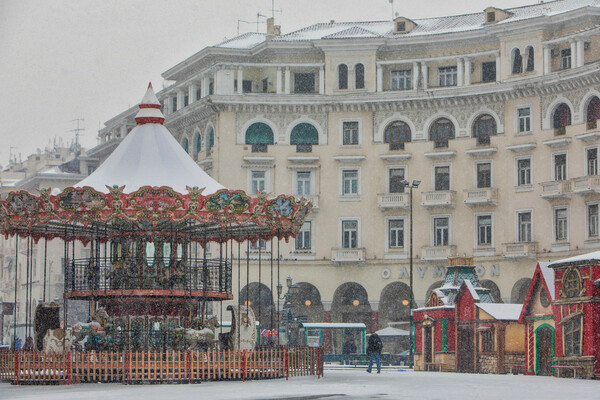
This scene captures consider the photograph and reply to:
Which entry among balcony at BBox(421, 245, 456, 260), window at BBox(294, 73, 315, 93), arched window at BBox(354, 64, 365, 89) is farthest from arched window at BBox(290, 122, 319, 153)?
balcony at BBox(421, 245, 456, 260)

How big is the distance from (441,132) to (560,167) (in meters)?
7.98

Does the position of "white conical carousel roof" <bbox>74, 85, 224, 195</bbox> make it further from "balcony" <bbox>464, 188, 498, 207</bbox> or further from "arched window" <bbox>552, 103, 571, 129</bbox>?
"arched window" <bbox>552, 103, 571, 129</bbox>

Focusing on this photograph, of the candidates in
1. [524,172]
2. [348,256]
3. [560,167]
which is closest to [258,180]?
[348,256]

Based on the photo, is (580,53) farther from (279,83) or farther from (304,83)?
(279,83)

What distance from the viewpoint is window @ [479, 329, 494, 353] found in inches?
1663

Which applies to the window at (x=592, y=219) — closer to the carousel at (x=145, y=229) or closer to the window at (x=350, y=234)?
the window at (x=350, y=234)

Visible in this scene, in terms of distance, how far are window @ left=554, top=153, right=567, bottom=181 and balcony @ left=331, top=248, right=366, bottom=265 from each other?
484 inches

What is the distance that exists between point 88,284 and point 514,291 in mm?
35351

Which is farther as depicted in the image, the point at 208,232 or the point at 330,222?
the point at 330,222

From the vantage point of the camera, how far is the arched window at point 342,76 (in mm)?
71625

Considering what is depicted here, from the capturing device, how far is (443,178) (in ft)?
230

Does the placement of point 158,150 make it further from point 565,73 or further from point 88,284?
point 565,73

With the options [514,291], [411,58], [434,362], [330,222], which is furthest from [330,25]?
[434,362]

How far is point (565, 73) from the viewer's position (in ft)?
211
